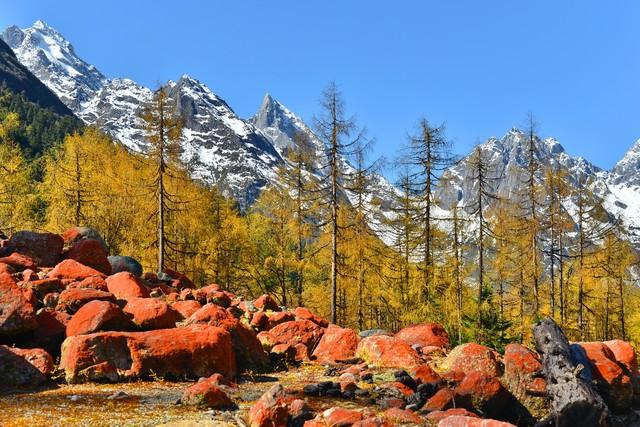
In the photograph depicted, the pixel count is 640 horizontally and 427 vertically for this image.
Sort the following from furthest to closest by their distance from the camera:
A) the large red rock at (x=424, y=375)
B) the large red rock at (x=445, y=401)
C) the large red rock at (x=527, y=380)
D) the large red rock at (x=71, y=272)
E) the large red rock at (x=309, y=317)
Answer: the large red rock at (x=309, y=317), the large red rock at (x=71, y=272), the large red rock at (x=527, y=380), the large red rock at (x=424, y=375), the large red rock at (x=445, y=401)

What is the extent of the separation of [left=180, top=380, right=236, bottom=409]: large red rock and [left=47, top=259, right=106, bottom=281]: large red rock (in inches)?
252

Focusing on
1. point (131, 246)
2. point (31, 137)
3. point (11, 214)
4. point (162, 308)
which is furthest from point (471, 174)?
point (31, 137)

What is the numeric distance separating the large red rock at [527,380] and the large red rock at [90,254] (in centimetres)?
1174

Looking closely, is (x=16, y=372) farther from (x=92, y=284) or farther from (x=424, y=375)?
(x=424, y=375)

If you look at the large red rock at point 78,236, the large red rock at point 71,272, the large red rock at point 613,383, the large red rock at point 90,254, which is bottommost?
the large red rock at point 613,383

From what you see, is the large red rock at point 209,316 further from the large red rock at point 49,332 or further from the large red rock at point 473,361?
the large red rock at point 473,361

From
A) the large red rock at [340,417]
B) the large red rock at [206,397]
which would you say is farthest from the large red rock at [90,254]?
the large red rock at [340,417]

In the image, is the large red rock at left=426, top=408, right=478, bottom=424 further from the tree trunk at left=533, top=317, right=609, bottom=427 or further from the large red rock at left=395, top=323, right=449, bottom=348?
the large red rock at left=395, top=323, right=449, bottom=348

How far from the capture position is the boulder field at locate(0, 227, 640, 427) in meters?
7.05

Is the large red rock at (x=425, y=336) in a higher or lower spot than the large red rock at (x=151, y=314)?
lower

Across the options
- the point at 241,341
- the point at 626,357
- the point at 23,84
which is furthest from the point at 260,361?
the point at 23,84

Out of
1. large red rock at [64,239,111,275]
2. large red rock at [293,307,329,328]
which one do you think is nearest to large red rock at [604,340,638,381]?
large red rock at [293,307,329,328]

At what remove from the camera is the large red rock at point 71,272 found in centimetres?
1174

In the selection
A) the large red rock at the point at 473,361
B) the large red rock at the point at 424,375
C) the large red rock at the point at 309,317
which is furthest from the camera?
the large red rock at the point at 309,317
